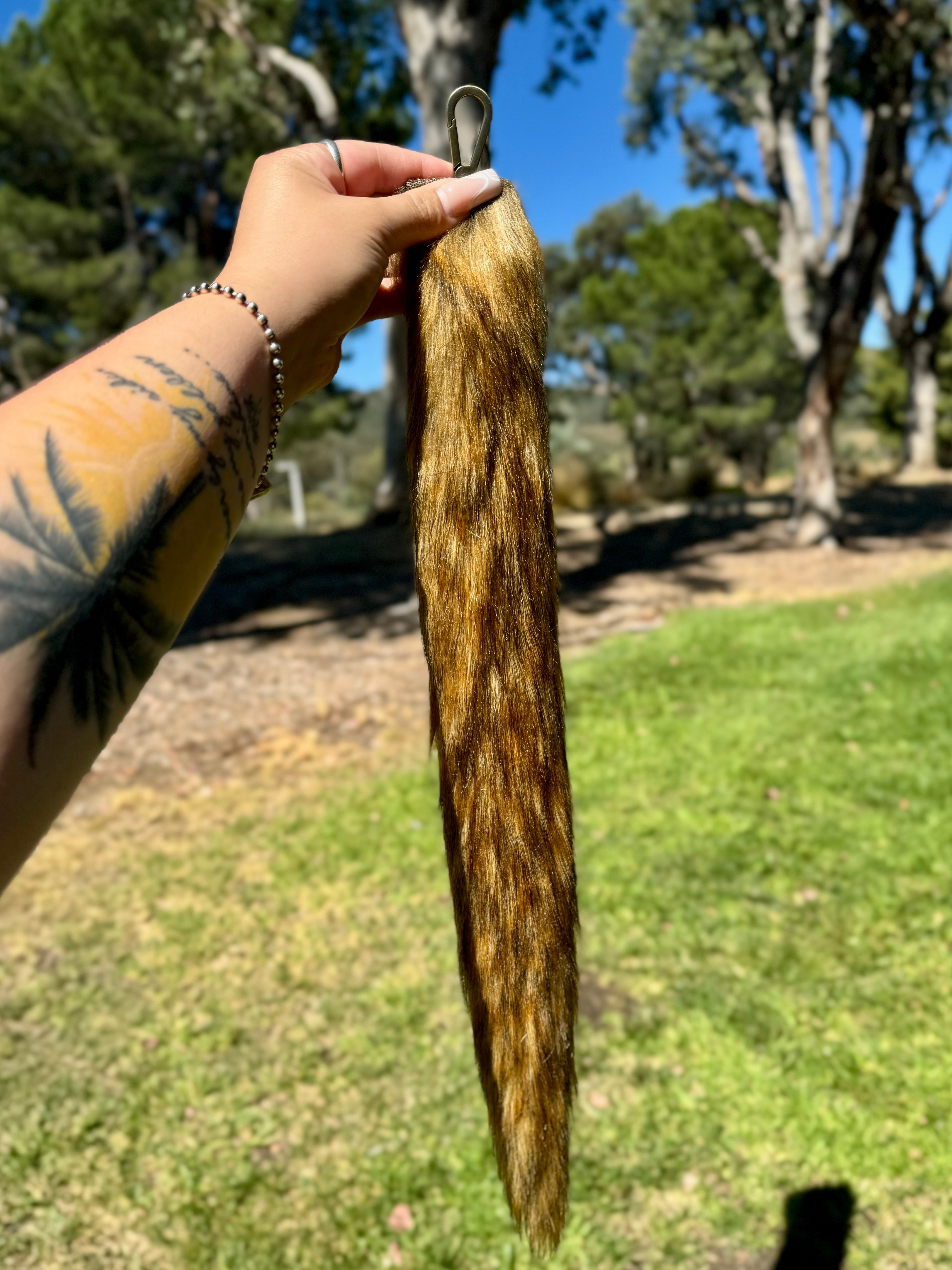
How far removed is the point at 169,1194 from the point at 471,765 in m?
2.51

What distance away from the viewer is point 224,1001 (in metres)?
3.86

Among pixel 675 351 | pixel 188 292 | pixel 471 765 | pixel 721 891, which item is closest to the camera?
pixel 188 292

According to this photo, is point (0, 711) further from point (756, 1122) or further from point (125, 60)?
point (125, 60)

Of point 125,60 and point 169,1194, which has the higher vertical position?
point 125,60

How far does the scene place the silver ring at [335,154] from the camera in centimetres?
145

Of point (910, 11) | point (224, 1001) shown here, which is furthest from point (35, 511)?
point (910, 11)

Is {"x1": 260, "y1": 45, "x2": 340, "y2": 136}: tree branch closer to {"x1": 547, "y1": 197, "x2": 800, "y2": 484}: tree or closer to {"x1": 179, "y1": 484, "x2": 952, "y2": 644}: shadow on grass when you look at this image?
{"x1": 179, "y1": 484, "x2": 952, "y2": 644}: shadow on grass

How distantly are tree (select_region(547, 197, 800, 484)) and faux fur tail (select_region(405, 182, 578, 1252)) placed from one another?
84.5 ft

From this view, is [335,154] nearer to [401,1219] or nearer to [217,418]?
[217,418]

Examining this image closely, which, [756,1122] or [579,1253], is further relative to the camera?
[756,1122]

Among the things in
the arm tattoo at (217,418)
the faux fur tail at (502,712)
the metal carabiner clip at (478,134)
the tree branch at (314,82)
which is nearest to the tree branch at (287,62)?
the tree branch at (314,82)

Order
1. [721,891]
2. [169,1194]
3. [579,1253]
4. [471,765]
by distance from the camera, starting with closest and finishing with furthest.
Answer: [471,765]
[579,1253]
[169,1194]
[721,891]

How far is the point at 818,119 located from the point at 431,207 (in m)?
12.3

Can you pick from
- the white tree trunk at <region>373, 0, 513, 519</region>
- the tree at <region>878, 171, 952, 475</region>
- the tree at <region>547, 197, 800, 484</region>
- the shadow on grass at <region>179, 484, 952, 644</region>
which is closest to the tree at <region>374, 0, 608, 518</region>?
the white tree trunk at <region>373, 0, 513, 519</region>
